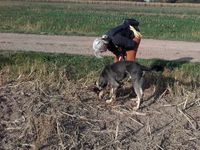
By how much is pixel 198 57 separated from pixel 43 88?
893cm

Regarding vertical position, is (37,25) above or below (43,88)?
below

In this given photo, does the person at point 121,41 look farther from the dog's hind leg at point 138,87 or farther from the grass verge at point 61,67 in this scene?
the dog's hind leg at point 138,87

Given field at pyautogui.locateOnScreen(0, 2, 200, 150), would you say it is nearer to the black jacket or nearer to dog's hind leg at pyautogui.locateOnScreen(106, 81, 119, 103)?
dog's hind leg at pyautogui.locateOnScreen(106, 81, 119, 103)

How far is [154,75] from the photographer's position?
1208 centimetres

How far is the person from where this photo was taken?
1071 centimetres

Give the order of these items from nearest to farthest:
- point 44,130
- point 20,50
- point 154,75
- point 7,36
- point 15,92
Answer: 1. point 44,130
2. point 15,92
3. point 154,75
4. point 20,50
5. point 7,36

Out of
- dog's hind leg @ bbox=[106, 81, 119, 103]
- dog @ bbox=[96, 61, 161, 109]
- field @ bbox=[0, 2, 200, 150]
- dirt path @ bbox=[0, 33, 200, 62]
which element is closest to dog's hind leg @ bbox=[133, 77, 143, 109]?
dog @ bbox=[96, 61, 161, 109]

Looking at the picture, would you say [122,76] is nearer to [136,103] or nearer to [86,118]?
[136,103]

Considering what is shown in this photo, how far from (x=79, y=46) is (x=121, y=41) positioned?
8.44m

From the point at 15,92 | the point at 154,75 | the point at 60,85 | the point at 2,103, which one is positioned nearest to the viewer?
the point at 2,103

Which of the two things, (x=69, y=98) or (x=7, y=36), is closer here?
(x=69, y=98)

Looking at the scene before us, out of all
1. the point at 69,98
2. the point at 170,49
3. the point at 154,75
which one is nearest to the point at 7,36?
the point at 170,49

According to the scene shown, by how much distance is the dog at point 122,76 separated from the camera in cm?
1000

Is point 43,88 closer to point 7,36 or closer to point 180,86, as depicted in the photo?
point 180,86
